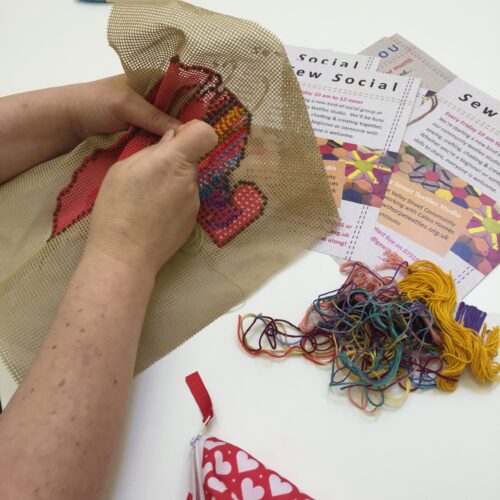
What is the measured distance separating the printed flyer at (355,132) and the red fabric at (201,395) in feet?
0.75

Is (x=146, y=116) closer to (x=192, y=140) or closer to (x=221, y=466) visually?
(x=192, y=140)

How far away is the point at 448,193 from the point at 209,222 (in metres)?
0.32

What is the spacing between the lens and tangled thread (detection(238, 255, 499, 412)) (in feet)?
1.77

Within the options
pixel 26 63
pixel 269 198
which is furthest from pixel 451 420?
pixel 26 63

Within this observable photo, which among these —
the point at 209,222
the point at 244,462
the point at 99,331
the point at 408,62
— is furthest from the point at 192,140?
the point at 408,62

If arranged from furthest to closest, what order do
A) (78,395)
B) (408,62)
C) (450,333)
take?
(408,62) → (450,333) → (78,395)

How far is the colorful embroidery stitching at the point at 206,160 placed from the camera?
0.61 m

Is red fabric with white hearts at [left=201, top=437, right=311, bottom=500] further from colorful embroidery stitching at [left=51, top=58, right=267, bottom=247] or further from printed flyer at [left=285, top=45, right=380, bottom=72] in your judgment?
printed flyer at [left=285, top=45, right=380, bottom=72]

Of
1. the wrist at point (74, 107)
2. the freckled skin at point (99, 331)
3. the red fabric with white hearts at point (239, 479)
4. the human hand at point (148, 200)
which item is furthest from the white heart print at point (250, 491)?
the wrist at point (74, 107)

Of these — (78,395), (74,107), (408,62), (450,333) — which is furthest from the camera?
(408,62)

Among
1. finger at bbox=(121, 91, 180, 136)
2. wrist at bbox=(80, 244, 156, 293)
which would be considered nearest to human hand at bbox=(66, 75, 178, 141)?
finger at bbox=(121, 91, 180, 136)

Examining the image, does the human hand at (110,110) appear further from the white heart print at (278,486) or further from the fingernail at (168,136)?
the white heart print at (278,486)

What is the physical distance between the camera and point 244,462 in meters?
0.49

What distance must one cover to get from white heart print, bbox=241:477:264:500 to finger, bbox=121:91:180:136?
1.32 feet
